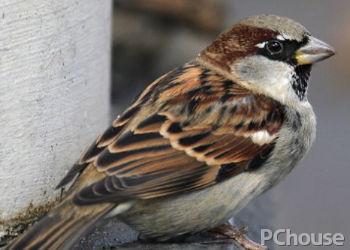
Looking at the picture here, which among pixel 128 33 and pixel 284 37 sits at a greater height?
pixel 284 37

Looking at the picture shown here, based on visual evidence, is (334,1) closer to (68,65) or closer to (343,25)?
(343,25)

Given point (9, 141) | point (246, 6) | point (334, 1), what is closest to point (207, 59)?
point (9, 141)

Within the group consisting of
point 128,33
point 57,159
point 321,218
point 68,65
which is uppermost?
point 68,65

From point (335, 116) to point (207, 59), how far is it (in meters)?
3.52

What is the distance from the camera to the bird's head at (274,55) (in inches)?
175

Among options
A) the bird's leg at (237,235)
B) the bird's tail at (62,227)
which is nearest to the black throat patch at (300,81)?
the bird's leg at (237,235)

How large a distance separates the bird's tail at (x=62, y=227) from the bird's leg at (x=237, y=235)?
2.06ft

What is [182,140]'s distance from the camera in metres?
4.15

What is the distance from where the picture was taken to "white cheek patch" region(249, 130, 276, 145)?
14.1 ft

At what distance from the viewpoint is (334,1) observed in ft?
31.8

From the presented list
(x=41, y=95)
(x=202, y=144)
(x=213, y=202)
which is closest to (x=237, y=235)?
(x=213, y=202)

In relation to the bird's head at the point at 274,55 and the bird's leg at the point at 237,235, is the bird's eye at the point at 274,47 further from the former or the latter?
the bird's leg at the point at 237,235

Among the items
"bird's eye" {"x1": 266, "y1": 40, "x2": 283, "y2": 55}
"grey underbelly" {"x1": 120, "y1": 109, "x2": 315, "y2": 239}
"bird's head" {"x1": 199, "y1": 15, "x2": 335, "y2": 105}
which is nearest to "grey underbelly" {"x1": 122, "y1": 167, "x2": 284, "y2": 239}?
"grey underbelly" {"x1": 120, "y1": 109, "x2": 315, "y2": 239}

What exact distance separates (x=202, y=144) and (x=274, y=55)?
522 mm
